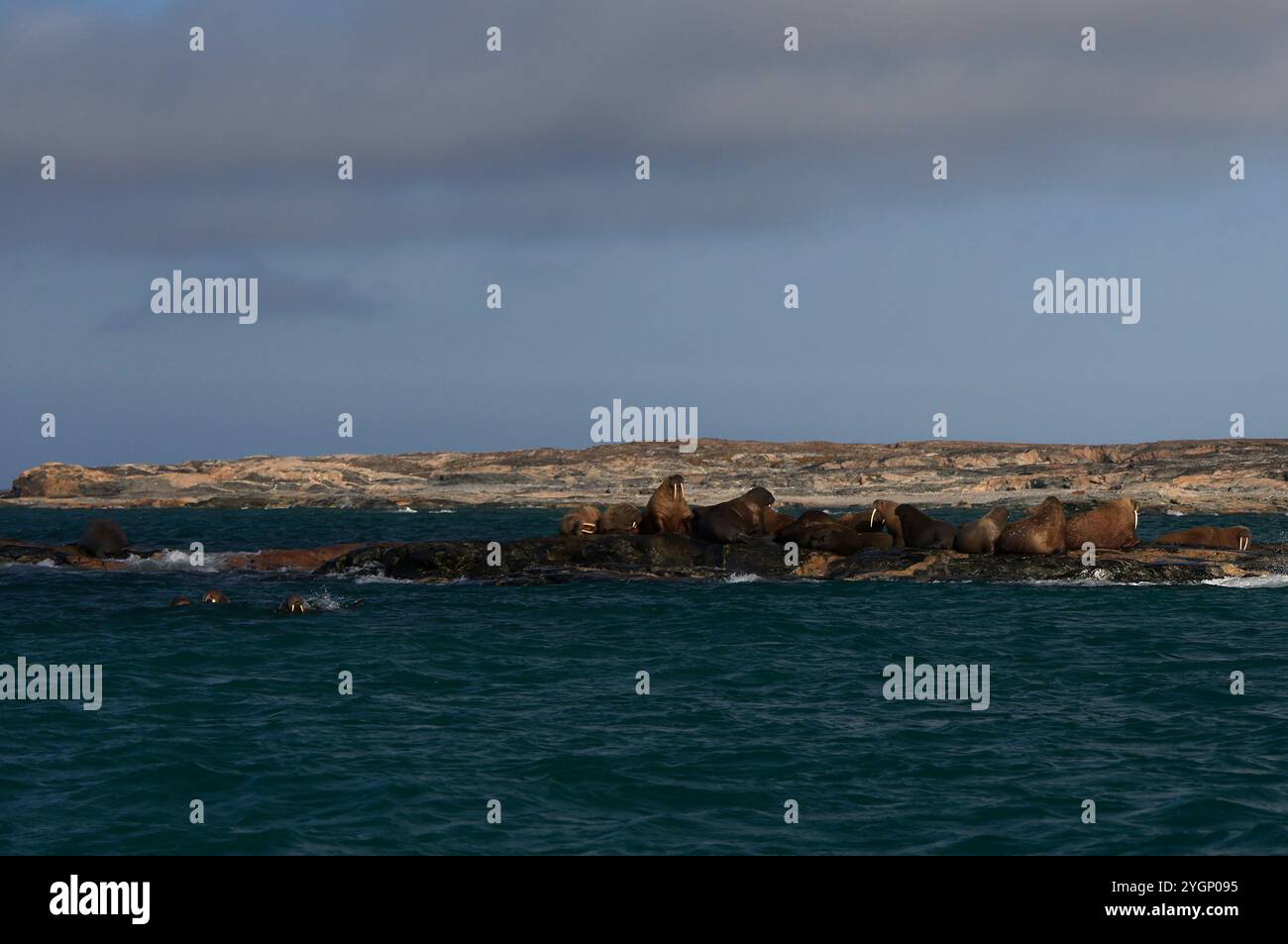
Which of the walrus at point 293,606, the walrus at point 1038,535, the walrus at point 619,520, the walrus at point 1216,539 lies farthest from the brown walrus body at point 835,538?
the walrus at point 293,606

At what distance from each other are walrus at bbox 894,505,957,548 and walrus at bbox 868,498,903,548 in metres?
0.10

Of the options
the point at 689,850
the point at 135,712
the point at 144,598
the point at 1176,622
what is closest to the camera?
the point at 689,850

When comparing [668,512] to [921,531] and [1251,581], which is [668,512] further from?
[1251,581]

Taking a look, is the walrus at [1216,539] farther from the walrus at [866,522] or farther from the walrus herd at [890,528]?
the walrus at [866,522]

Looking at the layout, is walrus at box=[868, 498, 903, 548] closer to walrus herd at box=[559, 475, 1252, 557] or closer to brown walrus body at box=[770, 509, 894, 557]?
walrus herd at box=[559, 475, 1252, 557]

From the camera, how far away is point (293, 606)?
2948 centimetres

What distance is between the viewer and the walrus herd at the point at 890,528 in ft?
116

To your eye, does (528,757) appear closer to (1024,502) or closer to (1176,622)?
(1176,622)

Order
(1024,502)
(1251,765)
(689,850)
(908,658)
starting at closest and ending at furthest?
(689,850) < (1251,765) < (908,658) < (1024,502)

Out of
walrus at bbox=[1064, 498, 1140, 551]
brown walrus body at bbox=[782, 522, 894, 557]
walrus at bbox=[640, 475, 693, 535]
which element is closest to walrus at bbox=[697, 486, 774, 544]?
walrus at bbox=[640, 475, 693, 535]

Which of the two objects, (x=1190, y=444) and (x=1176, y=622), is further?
(x=1190, y=444)
